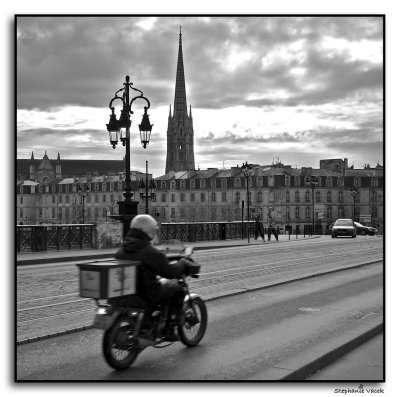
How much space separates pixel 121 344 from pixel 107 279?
2.58 feet

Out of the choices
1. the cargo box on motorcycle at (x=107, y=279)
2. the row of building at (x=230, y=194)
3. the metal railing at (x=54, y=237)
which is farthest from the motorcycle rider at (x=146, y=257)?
the row of building at (x=230, y=194)

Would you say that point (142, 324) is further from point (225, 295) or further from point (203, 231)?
point (203, 231)

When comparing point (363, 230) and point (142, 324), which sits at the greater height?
point (142, 324)

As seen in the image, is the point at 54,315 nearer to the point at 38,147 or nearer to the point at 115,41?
the point at 38,147

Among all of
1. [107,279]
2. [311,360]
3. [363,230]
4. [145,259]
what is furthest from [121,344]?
[363,230]

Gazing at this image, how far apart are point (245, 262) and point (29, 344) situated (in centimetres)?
1236

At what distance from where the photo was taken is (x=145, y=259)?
6.04 metres

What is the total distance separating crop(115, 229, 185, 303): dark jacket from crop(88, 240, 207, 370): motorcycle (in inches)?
6.1

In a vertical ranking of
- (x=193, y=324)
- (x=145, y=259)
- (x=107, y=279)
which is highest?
(x=145, y=259)

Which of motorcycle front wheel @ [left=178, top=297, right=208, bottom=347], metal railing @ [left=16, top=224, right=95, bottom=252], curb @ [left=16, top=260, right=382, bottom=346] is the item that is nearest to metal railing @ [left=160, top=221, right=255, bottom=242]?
metal railing @ [left=16, top=224, right=95, bottom=252]

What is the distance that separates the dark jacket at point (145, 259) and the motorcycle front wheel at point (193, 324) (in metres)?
0.81

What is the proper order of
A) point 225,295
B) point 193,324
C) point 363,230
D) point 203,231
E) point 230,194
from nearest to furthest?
point 193,324
point 225,295
point 203,231
point 363,230
point 230,194

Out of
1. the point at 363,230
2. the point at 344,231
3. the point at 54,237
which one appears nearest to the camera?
the point at 54,237
